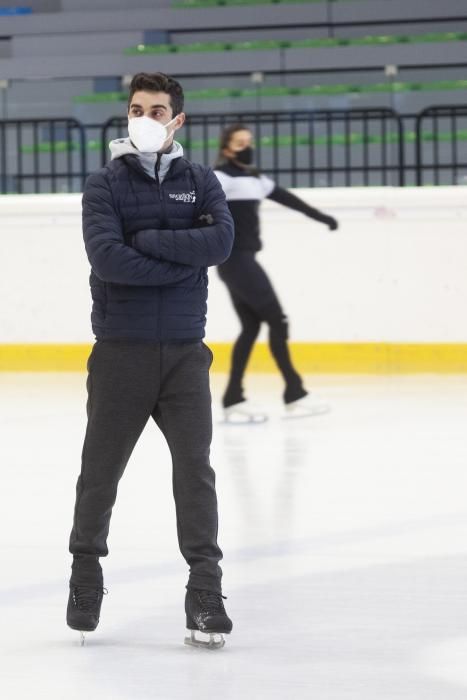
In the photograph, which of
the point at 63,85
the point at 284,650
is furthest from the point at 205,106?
the point at 284,650

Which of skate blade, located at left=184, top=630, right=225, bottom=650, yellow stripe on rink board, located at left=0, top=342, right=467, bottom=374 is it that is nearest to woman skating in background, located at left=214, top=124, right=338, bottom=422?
yellow stripe on rink board, located at left=0, top=342, right=467, bottom=374

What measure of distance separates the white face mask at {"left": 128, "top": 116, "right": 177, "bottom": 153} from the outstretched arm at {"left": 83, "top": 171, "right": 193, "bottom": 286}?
0.12 meters

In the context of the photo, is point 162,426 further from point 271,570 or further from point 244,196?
point 244,196

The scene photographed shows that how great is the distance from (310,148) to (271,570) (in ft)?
26.0

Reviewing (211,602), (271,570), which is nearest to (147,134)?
(211,602)

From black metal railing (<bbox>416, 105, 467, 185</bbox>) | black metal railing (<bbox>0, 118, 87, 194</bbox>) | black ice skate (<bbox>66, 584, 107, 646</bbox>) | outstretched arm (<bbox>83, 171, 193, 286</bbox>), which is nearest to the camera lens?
outstretched arm (<bbox>83, 171, 193, 286</bbox>)

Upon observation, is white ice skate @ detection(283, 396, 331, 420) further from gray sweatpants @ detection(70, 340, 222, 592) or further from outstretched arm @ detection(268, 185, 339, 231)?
gray sweatpants @ detection(70, 340, 222, 592)

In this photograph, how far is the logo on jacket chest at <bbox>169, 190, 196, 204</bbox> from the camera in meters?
3.10

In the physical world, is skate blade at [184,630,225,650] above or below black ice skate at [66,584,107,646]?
below

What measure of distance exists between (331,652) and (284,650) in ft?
0.33

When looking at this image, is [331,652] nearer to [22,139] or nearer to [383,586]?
[383,586]

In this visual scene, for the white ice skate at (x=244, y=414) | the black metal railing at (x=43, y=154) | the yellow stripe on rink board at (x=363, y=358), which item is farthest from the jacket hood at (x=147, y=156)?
the black metal railing at (x=43, y=154)

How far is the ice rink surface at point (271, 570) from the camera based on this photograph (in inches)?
113

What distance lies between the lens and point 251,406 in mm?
8281
